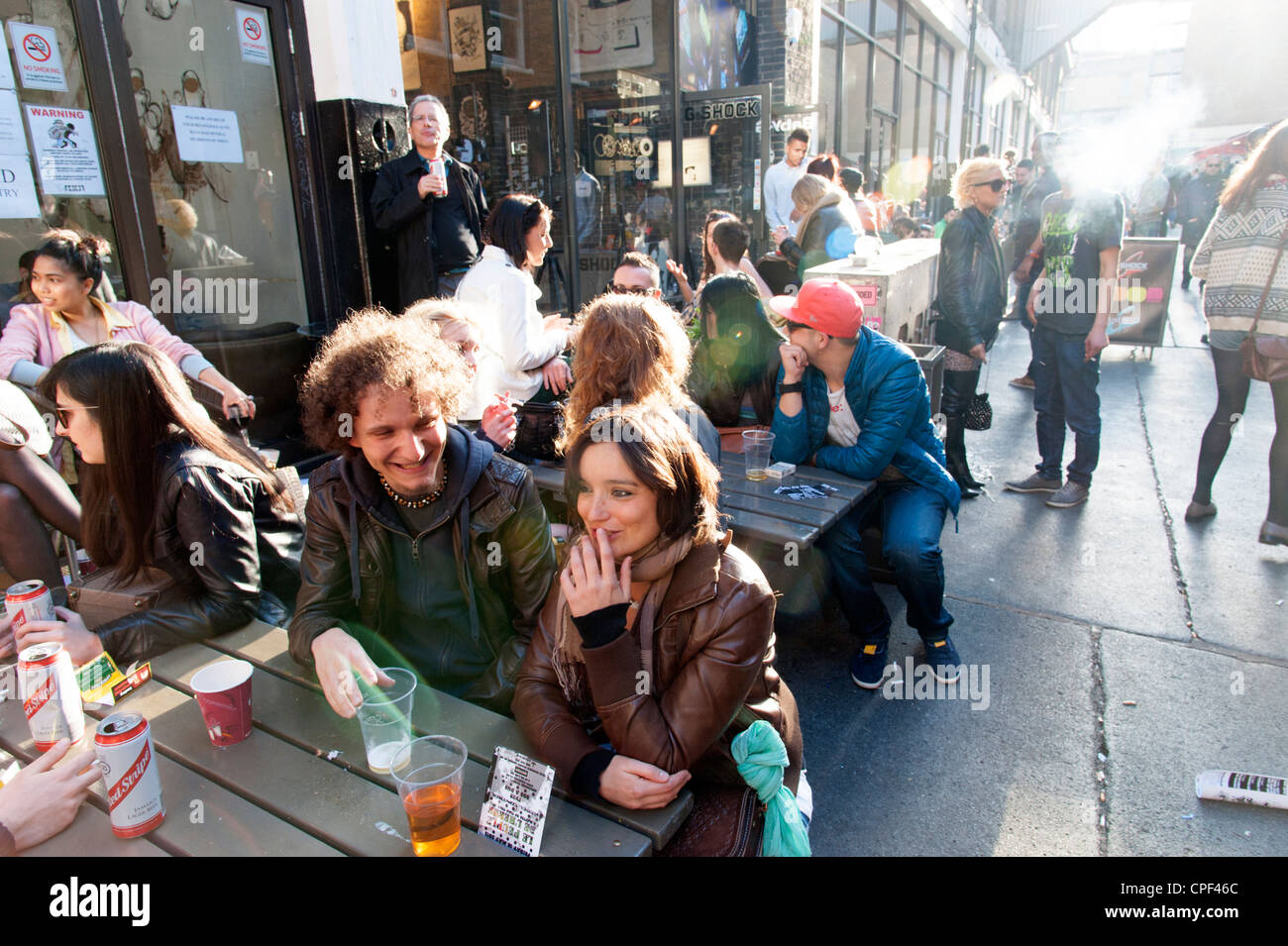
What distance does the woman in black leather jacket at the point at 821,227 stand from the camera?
593 cm

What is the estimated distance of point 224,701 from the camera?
1.63 m

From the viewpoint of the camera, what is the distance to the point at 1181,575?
4.00 m

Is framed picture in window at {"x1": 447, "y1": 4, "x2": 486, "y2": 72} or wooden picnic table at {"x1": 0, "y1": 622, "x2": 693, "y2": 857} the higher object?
framed picture in window at {"x1": 447, "y1": 4, "x2": 486, "y2": 72}

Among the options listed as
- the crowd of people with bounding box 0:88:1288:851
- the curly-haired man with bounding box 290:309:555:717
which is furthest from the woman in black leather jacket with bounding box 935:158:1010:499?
the curly-haired man with bounding box 290:309:555:717

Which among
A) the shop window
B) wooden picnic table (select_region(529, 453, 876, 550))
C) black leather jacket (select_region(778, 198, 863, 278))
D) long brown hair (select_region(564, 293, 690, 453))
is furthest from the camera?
black leather jacket (select_region(778, 198, 863, 278))

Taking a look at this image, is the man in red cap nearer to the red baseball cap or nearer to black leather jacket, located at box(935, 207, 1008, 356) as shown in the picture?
the red baseball cap

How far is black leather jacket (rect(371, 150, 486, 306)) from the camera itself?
Result: 5.00m

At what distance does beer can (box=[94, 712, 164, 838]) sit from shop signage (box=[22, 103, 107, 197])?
381cm

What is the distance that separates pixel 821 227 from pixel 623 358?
3.53m

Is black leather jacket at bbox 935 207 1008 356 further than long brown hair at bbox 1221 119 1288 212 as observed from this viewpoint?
Yes

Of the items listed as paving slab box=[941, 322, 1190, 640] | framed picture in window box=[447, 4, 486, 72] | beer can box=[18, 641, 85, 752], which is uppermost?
framed picture in window box=[447, 4, 486, 72]

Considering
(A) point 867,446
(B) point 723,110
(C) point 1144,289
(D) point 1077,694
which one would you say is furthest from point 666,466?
(C) point 1144,289

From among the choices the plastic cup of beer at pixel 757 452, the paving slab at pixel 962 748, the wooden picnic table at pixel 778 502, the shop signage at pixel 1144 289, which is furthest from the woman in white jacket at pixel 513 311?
the shop signage at pixel 1144 289
